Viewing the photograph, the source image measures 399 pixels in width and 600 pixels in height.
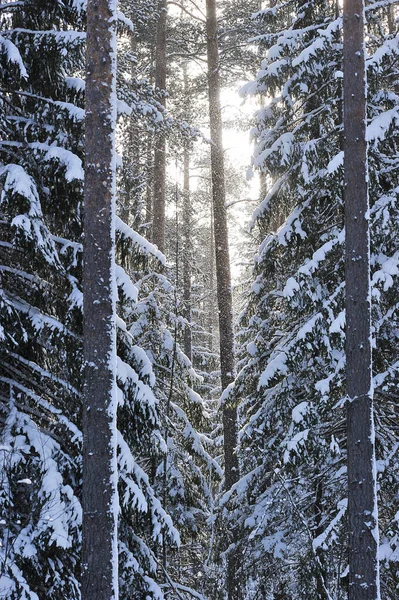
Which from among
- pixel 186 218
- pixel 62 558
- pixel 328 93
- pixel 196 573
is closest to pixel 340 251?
pixel 328 93

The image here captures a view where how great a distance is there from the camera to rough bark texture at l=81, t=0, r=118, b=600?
5.96 meters

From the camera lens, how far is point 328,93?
10.6 m

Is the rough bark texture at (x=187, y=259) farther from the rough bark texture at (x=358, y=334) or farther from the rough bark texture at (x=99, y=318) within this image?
the rough bark texture at (x=99, y=318)

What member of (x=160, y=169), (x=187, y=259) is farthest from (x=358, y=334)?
(x=187, y=259)

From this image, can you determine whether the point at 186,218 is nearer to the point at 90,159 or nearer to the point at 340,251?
the point at 340,251

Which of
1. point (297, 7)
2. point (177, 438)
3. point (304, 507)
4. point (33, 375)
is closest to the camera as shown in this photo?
point (33, 375)

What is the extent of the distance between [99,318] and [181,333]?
6.63 metres

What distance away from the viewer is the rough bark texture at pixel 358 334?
7082mm

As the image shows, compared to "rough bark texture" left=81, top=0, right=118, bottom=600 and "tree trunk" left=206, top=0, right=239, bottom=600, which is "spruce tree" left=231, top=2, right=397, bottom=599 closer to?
"tree trunk" left=206, top=0, right=239, bottom=600

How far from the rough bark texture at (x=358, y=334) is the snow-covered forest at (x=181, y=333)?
0.03m

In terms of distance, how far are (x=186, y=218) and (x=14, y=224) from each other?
1501 cm

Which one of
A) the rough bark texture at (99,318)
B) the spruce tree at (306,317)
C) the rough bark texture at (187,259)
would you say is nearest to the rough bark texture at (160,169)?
the spruce tree at (306,317)

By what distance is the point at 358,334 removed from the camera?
739cm

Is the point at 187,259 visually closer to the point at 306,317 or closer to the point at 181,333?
the point at 181,333
